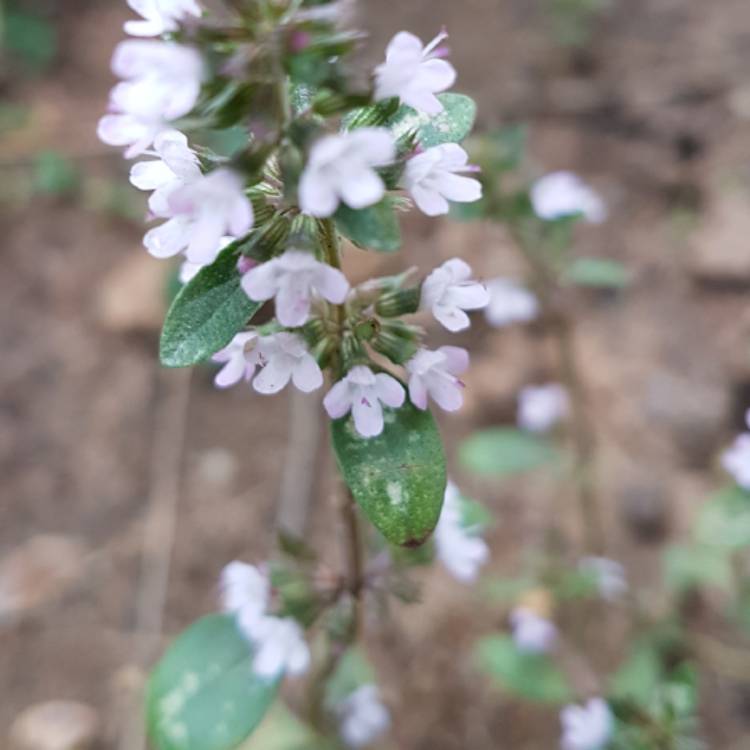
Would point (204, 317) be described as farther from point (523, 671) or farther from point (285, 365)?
point (523, 671)

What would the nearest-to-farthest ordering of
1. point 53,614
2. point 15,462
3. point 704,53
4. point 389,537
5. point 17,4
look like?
1. point 389,537
2. point 53,614
3. point 15,462
4. point 704,53
5. point 17,4

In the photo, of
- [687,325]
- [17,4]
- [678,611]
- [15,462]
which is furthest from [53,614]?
[17,4]

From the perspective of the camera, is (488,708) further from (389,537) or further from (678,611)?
(389,537)

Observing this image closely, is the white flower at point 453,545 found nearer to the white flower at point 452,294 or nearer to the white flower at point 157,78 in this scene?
the white flower at point 452,294

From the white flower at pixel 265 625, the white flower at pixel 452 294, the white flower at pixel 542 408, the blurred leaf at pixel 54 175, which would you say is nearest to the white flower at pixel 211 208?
the white flower at pixel 452 294

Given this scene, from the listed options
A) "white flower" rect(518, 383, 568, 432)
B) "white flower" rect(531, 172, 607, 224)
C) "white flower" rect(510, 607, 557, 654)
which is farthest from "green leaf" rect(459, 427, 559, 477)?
"white flower" rect(531, 172, 607, 224)

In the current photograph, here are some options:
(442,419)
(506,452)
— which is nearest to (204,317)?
(506,452)

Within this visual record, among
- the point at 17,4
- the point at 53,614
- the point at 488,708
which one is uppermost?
the point at 17,4
